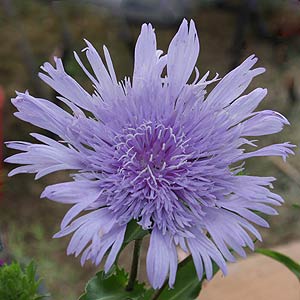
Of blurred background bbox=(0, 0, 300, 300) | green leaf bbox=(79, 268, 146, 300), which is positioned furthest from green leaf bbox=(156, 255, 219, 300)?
blurred background bbox=(0, 0, 300, 300)

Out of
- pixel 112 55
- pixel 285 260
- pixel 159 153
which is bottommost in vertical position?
pixel 285 260

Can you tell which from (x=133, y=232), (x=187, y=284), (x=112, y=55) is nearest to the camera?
(x=133, y=232)

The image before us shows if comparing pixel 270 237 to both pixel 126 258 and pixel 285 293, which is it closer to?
pixel 126 258

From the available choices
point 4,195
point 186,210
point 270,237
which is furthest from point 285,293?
point 4,195

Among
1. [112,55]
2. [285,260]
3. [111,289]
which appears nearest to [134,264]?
[111,289]

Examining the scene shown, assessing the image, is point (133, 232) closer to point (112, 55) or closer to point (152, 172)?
point (152, 172)

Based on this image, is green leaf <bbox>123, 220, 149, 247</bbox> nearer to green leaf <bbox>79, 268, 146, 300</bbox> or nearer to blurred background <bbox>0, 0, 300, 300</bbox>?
green leaf <bbox>79, 268, 146, 300</bbox>
